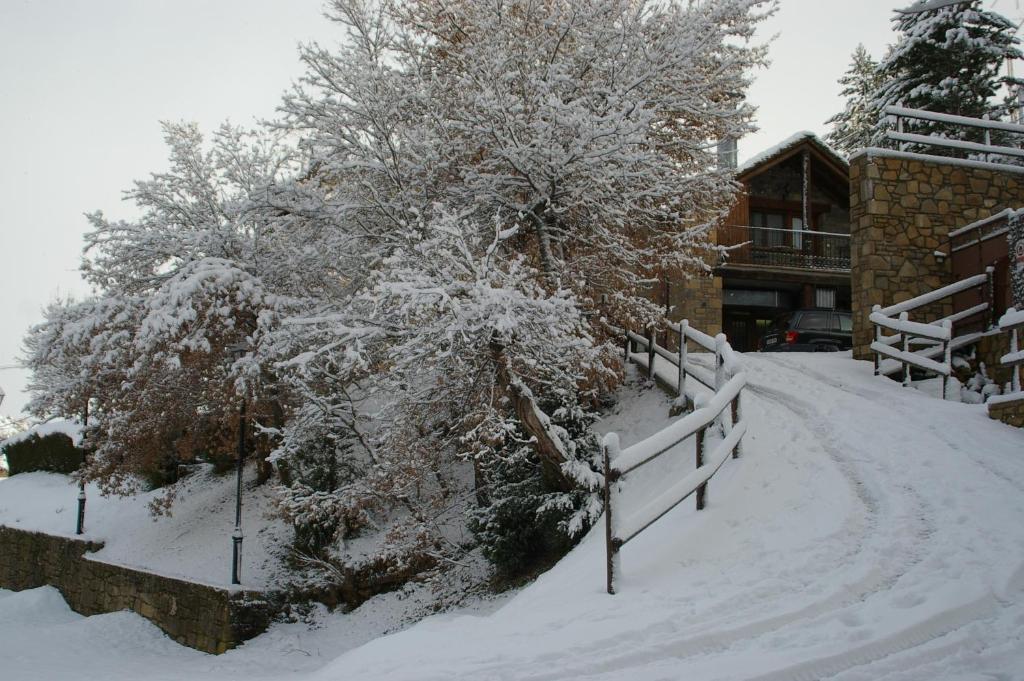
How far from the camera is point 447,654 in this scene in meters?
4.93

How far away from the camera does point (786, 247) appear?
25.2m

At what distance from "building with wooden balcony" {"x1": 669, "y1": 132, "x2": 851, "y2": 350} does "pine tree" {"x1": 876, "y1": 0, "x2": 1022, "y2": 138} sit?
3.28 metres

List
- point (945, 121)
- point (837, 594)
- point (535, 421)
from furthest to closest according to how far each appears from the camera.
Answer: point (945, 121), point (535, 421), point (837, 594)

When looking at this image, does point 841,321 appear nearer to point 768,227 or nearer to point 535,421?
point 768,227

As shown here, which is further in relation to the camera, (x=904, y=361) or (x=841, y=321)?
(x=841, y=321)

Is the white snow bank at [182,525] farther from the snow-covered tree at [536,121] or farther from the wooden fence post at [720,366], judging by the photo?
the wooden fence post at [720,366]

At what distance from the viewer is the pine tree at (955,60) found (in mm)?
24078

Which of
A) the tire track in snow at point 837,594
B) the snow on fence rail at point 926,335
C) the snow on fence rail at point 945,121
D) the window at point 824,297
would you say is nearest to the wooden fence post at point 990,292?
the snow on fence rail at point 926,335

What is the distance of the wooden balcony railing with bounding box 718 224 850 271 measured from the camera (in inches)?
970

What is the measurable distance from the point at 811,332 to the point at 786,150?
30.5 ft

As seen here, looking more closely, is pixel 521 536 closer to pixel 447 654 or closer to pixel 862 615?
pixel 447 654

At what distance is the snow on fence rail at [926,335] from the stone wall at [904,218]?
630mm

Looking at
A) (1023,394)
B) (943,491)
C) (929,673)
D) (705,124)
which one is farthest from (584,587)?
(705,124)

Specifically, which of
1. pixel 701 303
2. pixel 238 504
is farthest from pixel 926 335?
pixel 238 504
